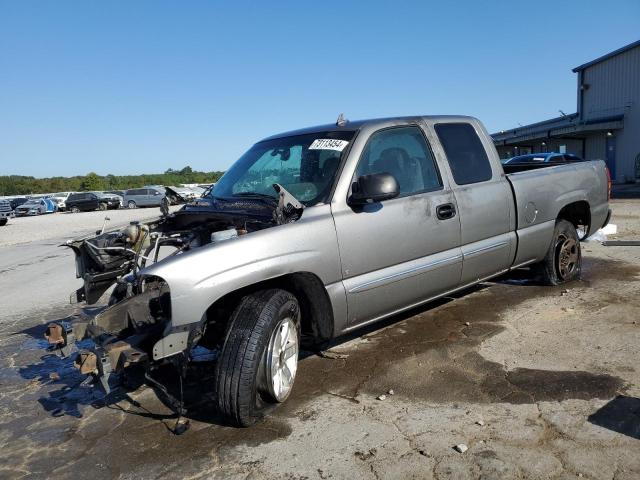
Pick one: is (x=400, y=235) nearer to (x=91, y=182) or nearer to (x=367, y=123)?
(x=367, y=123)

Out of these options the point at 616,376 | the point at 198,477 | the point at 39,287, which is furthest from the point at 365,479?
the point at 39,287

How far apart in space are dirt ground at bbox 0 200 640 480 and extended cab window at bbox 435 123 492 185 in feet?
4.43

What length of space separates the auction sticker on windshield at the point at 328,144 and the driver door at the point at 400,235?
17 cm

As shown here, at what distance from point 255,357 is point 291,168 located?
5.66ft

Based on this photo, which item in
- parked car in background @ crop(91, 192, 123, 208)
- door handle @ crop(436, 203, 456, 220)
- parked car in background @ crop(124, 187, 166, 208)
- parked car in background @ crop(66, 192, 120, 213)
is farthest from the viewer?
parked car in background @ crop(124, 187, 166, 208)

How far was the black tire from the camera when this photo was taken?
5.84 m

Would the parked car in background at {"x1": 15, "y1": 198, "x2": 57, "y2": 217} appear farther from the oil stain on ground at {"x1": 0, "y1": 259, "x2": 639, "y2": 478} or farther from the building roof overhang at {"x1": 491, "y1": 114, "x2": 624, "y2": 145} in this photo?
the oil stain on ground at {"x1": 0, "y1": 259, "x2": 639, "y2": 478}

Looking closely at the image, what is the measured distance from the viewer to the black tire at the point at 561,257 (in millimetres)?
5840

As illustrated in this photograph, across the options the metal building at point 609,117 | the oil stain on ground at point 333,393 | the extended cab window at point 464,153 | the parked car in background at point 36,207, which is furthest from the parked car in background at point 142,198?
the extended cab window at point 464,153

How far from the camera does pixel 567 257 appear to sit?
608 cm

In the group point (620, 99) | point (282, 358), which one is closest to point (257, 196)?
point (282, 358)

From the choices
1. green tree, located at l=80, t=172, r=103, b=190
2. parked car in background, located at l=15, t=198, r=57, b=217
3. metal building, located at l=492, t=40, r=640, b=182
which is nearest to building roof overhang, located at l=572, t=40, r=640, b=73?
metal building, located at l=492, t=40, r=640, b=182

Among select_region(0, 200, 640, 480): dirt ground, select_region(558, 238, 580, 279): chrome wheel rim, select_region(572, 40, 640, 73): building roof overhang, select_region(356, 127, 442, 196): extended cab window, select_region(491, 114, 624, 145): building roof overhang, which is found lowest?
select_region(0, 200, 640, 480): dirt ground

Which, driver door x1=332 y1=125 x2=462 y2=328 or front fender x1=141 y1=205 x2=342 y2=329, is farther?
driver door x1=332 y1=125 x2=462 y2=328
